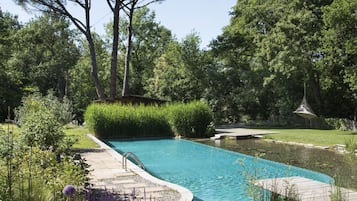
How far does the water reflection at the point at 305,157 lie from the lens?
855 cm

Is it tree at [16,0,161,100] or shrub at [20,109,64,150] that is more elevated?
tree at [16,0,161,100]

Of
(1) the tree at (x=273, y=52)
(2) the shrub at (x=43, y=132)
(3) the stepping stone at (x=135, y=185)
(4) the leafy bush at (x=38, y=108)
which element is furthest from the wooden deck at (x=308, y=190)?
(1) the tree at (x=273, y=52)

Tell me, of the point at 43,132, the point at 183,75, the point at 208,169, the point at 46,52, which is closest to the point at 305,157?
the point at 208,169

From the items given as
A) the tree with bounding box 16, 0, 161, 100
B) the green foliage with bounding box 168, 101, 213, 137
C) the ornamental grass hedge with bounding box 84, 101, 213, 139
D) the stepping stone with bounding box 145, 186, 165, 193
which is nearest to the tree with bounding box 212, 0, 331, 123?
the green foliage with bounding box 168, 101, 213, 137

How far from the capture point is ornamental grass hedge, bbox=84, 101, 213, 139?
687 inches

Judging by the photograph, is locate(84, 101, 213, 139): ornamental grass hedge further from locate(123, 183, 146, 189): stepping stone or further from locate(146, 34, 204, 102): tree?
locate(123, 183, 146, 189): stepping stone

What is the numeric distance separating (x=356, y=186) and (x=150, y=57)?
106 ft

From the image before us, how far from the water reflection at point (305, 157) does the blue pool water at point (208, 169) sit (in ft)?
1.47

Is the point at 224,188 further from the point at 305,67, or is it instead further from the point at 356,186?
the point at 305,67

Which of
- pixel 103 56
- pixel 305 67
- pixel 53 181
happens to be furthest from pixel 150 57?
pixel 53 181

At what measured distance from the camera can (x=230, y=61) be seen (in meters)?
27.5

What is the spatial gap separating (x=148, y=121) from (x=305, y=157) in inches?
364

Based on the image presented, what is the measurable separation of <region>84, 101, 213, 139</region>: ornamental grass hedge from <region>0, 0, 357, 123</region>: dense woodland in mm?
5734

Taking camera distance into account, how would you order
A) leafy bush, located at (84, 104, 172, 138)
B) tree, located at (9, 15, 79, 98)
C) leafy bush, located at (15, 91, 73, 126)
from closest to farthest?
1. leafy bush, located at (15, 91, 73, 126)
2. leafy bush, located at (84, 104, 172, 138)
3. tree, located at (9, 15, 79, 98)
